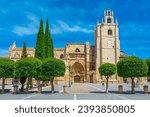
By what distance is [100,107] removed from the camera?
4520 mm

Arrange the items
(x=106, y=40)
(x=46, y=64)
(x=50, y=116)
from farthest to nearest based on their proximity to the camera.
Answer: (x=106, y=40) → (x=46, y=64) → (x=50, y=116)

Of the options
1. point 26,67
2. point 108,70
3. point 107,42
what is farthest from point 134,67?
point 107,42

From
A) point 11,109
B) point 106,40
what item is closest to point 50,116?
point 11,109

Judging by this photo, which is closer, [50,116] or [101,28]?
[50,116]

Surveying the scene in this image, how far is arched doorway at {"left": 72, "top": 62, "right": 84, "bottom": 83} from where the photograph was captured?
74.2m

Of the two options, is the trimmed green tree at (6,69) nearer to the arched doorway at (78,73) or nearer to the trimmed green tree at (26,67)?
the trimmed green tree at (26,67)

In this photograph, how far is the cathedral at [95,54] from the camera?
71812 millimetres

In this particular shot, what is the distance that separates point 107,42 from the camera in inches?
2862

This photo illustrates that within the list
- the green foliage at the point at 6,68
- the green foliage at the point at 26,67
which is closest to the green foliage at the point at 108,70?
the green foliage at the point at 26,67

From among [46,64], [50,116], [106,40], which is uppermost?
[106,40]

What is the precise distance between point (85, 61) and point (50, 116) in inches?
2782

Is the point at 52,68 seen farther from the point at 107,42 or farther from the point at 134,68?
the point at 107,42

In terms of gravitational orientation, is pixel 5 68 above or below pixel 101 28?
below

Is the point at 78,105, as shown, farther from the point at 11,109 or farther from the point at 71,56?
the point at 71,56
